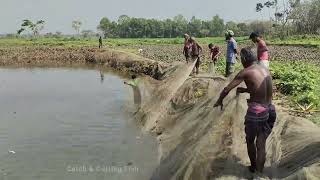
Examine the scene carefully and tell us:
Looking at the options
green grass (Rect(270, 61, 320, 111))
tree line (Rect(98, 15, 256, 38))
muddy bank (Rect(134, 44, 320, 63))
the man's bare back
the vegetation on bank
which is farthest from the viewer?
tree line (Rect(98, 15, 256, 38))

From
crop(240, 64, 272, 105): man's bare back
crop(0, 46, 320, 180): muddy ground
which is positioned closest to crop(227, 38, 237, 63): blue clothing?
crop(0, 46, 320, 180): muddy ground

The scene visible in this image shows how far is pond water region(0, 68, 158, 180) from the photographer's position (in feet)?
Result: 33.8

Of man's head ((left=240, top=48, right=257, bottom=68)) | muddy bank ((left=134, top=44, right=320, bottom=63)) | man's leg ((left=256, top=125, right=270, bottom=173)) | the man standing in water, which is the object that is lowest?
muddy bank ((left=134, top=44, right=320, bottom=63))

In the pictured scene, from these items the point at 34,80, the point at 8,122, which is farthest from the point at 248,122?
the point at 34,80

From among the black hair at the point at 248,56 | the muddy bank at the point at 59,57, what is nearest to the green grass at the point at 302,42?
A: the muddy bank at the point at 59,57

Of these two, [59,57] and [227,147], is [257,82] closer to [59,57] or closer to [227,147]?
[227,147]

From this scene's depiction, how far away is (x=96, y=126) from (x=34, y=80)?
50.7ft

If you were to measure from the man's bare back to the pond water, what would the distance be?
164 inches

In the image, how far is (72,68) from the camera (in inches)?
1451

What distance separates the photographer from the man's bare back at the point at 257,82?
623cm

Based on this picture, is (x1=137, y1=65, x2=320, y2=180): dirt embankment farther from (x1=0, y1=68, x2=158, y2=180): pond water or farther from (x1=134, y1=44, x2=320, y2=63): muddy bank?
(x1=134, y1=44, x2=320, y2=63): muddy bank

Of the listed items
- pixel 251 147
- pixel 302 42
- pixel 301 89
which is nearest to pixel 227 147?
pixel 251 147

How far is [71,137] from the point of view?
13.3 metres

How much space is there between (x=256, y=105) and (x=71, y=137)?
8027 mm
